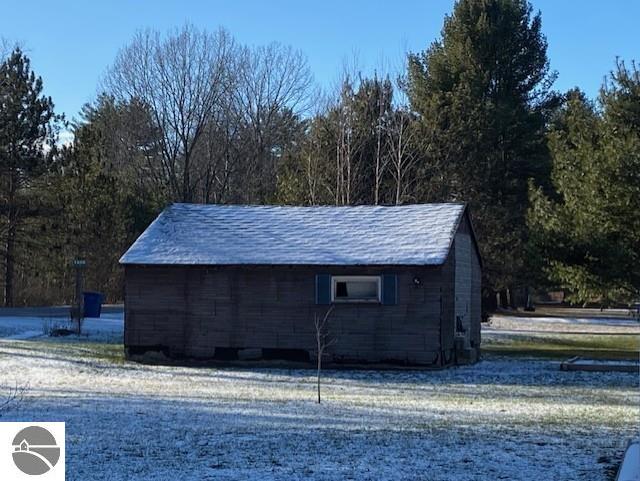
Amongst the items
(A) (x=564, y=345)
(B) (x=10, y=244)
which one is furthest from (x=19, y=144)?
(A) (x=564, y=345)

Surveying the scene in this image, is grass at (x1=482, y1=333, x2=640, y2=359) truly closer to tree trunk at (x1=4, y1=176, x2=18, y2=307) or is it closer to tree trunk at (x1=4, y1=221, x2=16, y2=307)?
tree trunk at (x1=4, y1=176, x2=18, y2=307)

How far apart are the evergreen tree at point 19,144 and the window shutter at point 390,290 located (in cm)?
2578

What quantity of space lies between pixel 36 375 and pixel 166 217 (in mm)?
6737

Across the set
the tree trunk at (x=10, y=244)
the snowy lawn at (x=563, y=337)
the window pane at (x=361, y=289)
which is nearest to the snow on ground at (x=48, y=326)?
the window pane at (x=361, y=289)

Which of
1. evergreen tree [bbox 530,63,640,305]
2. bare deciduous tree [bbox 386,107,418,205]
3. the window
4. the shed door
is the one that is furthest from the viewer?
bare deciduous tree [bbox 386,107,418,205]

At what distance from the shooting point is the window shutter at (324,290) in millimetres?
22250

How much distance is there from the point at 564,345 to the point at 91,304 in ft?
57.3

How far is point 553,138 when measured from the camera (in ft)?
93.5

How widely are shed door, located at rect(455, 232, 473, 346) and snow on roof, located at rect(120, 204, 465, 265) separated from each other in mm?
925

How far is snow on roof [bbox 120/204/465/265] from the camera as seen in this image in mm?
22312

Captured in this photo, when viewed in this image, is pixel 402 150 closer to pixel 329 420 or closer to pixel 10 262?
pixel 10 262

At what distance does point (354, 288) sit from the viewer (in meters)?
22.5

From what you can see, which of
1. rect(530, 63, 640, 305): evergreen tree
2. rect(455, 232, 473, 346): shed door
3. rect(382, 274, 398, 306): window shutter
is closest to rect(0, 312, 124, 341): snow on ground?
rect(382, 274, 398, 306): window shutter

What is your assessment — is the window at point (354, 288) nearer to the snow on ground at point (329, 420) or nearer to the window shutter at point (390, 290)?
the window shutter at point (390, 290)
